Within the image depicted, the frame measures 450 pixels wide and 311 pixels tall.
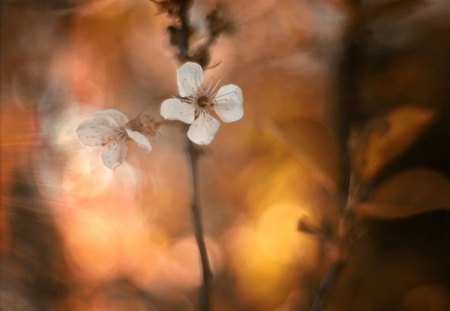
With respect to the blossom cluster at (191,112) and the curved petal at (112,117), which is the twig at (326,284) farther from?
the curved petal at (112,117)

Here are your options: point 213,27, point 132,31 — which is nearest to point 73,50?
point 132,31

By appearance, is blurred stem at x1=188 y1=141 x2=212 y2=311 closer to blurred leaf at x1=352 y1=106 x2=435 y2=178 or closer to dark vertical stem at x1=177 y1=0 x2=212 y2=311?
dark vertical stem at x1=177 y1=0 x2=212 y2=311

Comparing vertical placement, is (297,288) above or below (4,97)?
below

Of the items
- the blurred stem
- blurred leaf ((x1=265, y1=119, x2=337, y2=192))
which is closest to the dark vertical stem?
the blurred stem

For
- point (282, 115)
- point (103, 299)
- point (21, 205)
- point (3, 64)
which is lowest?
point (103, 299)

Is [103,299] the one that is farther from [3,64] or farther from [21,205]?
[3,64]

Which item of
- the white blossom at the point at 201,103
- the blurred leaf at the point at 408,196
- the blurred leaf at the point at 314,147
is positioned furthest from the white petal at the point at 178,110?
the blurred leaf at the point at 408,196

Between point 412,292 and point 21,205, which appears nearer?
point 412,292
